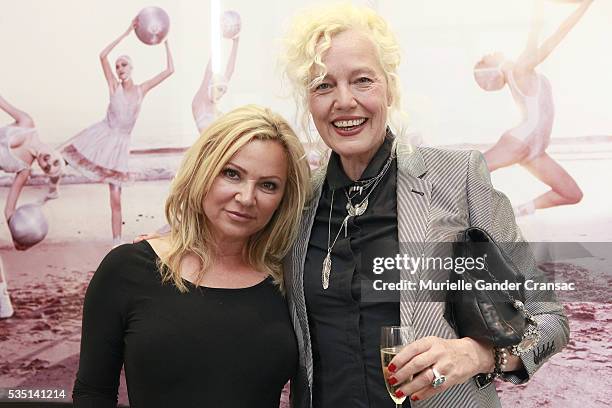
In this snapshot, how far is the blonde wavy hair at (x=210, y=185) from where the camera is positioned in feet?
4.91

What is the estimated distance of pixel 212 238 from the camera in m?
1.62

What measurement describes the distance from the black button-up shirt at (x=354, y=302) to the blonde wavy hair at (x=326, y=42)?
0.20m

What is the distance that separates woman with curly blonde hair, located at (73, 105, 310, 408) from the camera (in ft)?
4.73

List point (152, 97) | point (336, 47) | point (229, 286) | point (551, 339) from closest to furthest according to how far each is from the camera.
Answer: point (551, 339) → point (336, 47) → point (229, 286) → point (152, 97)

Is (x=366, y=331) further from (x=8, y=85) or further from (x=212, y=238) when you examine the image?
(x=8, y=85)

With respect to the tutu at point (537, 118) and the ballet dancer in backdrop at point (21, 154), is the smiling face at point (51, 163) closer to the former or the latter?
the ballet dancer in backdrop at point (21, 154)

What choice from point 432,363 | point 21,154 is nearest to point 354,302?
point 432,363

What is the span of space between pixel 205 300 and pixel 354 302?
0.39m

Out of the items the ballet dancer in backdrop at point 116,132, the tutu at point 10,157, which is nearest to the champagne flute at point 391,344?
the ballet dancer in backdrop at point 116,132

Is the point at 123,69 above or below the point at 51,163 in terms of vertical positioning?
above

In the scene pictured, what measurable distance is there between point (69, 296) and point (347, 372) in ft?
4.53

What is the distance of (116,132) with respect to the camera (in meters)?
2.29

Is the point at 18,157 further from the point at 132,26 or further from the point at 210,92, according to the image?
the point at 210,92

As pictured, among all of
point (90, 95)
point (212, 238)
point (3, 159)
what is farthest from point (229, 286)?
point (3, 159)
